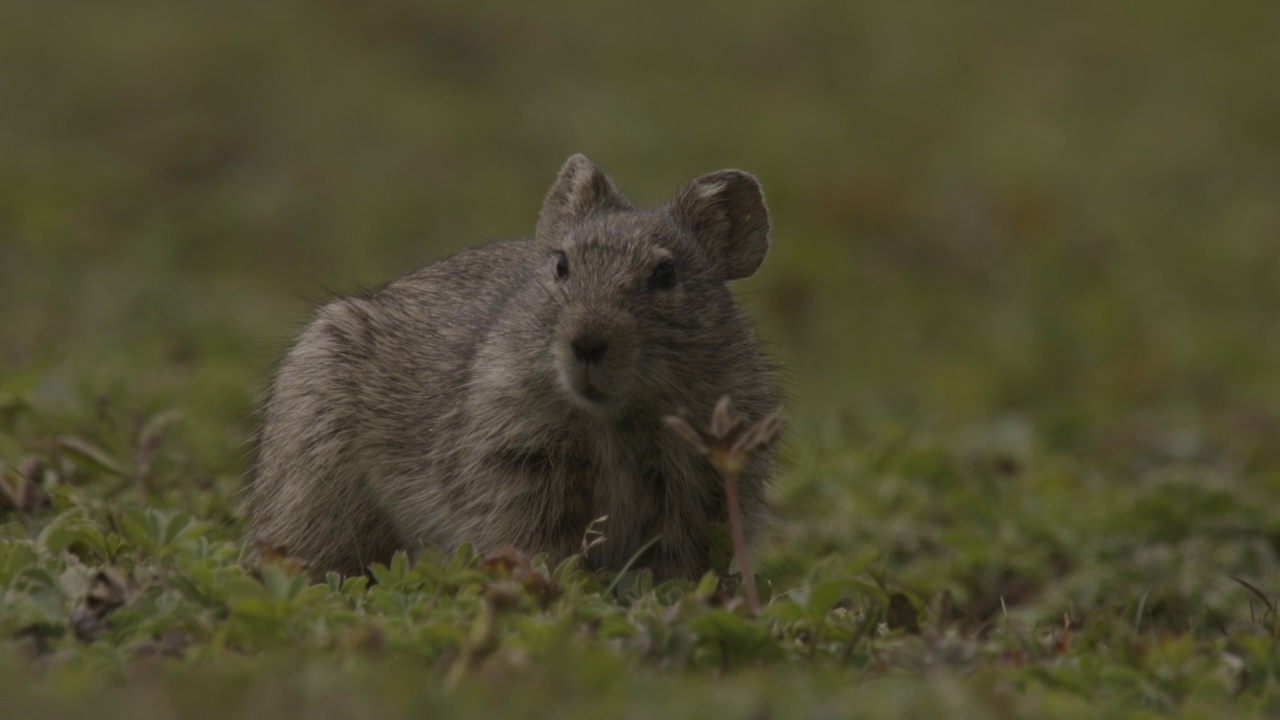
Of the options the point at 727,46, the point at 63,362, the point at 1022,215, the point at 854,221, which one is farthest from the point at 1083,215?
the point at 63,362

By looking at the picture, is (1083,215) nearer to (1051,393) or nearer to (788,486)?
(1051,393)

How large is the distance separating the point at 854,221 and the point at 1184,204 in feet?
12.4

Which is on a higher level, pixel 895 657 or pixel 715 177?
pixel 715 177

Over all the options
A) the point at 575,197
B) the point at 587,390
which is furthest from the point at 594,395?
the point at 575,197

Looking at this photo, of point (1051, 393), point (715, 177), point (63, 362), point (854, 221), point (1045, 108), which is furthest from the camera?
point (1045, 108)

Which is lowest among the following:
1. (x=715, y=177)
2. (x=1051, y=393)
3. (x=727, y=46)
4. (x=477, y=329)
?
(x=1051, y=393)

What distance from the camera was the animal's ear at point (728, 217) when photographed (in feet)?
20.9

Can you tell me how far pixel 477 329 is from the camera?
648 cm

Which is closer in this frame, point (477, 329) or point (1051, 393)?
point (477, 329)

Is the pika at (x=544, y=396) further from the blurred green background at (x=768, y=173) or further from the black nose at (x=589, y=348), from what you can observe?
the blurred green background at (x=768, y=173)

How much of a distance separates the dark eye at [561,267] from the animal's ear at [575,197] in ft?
1.55

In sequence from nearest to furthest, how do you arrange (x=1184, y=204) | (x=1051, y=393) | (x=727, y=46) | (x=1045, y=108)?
(x=1051, y=393)
(x=1184, y=204)
(x=1045, y=108)
(x=727, y=46)

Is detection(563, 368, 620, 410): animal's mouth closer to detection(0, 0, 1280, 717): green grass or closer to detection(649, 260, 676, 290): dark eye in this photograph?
detection(649, 260, 676, 290): dark eye

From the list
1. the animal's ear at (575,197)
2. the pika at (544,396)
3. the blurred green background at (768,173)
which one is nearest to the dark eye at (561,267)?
the pika at (544,396)
